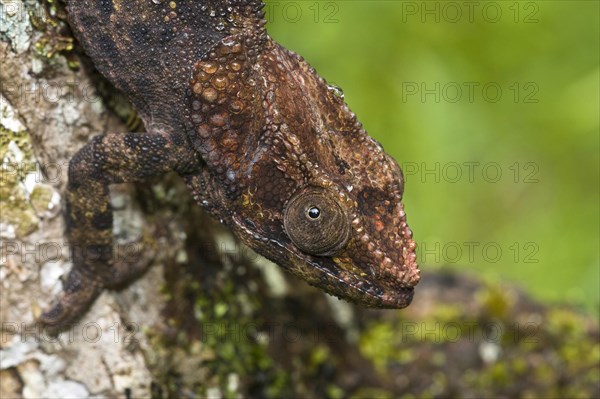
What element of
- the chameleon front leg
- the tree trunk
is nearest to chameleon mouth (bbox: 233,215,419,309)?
the chameleon front leg

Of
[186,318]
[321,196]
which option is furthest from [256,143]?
[186,318]

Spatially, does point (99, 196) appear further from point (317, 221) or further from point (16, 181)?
point (317, 221)

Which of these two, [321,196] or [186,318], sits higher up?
[321,196]

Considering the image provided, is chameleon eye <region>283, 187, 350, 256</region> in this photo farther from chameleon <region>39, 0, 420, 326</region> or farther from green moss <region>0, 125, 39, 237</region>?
green moss <region>0, 125, 39, 237</region>

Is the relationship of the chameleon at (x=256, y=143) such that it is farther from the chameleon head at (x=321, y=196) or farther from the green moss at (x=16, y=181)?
the green moss at (x=16, y=181)

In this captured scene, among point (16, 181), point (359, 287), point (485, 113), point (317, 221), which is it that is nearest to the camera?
point (317, 221)

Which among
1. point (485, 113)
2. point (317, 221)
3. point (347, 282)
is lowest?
point (347, 282)

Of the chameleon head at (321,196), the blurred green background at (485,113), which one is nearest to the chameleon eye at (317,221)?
the chameleon head at (321,196)
